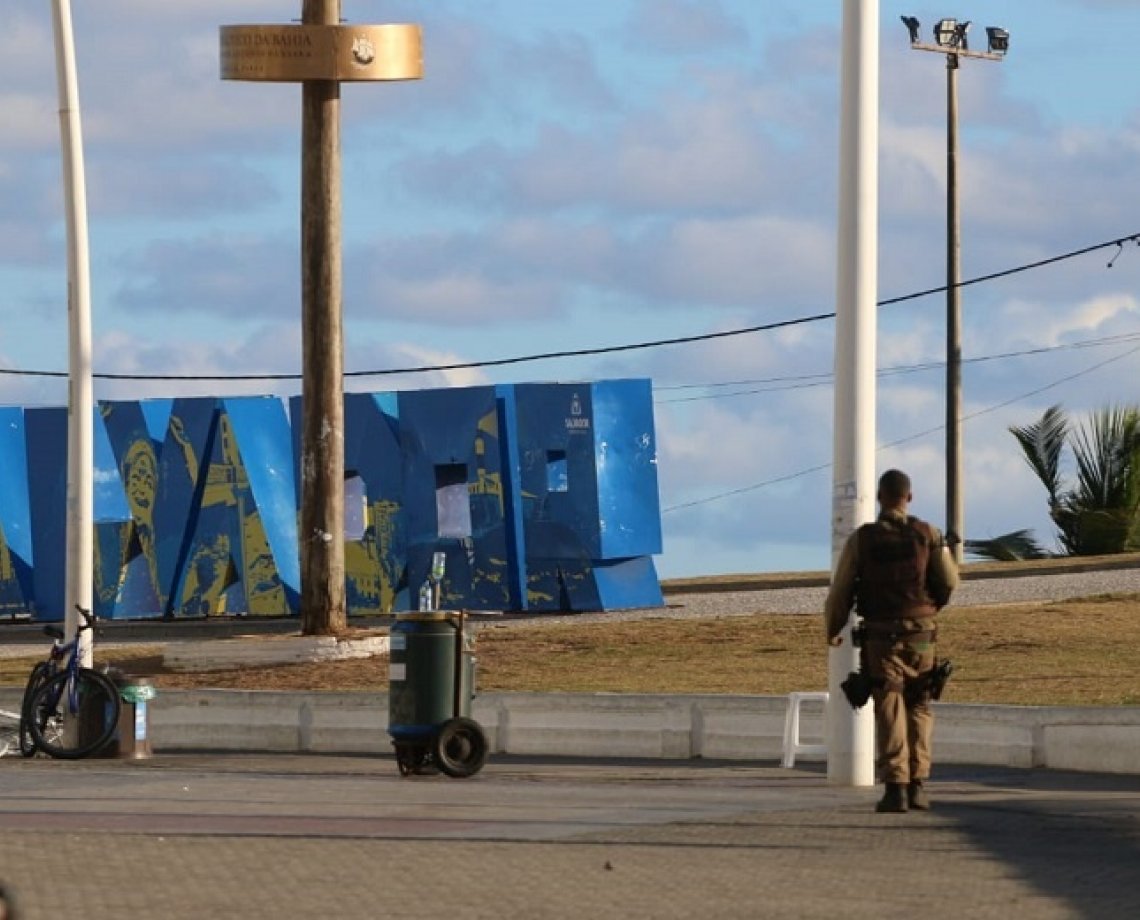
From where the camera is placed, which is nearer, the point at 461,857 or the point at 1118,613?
the point at 461,857

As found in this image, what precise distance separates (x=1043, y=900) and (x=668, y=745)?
35.6 ft

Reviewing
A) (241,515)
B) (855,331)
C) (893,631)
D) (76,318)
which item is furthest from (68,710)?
(241,515)

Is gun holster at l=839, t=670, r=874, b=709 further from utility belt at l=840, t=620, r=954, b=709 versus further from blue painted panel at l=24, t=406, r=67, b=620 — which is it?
blue painted panel at l=24, t=406, r=67, b=620

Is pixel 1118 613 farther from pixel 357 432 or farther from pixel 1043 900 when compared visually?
pixel 1043 900

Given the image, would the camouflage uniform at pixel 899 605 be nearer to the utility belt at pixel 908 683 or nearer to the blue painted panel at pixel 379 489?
the utility belt at pixel 908 683

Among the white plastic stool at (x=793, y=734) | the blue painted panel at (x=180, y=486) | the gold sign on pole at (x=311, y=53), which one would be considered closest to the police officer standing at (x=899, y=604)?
the white plastic stool at (x=793, y=734)

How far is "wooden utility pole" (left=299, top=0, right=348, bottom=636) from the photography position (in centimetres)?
3062

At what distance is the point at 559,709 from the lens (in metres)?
22.6

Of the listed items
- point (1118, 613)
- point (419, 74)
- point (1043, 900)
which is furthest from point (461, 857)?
point (1118, 613)

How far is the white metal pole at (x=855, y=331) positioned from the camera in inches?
680

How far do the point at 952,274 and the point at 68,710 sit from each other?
103 feet

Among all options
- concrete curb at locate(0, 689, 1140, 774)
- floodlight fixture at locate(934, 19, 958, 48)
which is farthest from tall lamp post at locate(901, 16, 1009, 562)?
concrete curb at locate(0, 689, 1140, 774)

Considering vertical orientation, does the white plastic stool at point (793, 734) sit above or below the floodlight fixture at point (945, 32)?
below

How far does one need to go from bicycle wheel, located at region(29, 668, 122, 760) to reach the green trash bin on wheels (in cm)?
352
